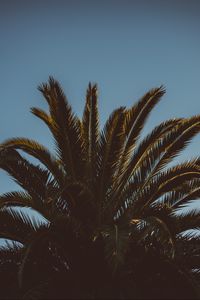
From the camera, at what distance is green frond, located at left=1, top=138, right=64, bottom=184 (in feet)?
30.8

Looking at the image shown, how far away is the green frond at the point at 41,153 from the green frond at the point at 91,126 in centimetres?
69

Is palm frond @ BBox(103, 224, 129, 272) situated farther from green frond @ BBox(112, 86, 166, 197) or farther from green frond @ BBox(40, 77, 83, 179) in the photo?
→ green frond @ BBox(112, 86, 166, 197)

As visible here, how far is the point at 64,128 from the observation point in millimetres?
9609

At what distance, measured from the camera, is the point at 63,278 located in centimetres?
842

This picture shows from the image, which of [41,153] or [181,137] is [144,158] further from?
[41,153]

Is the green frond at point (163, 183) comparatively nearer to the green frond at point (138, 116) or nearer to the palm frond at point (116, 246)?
the green frond at point (138, 116)

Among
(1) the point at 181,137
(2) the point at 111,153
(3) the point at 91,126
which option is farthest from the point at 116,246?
(3) the point at 91,126

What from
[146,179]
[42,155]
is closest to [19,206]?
[42,155]

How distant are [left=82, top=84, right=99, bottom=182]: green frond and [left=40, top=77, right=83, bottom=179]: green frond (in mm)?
296

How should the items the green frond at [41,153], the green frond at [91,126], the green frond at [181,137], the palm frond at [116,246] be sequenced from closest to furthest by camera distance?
the palm frond at [116,246] < the green frond at [41,153] < the green frond at [181,137] < the green frond at [91,126]

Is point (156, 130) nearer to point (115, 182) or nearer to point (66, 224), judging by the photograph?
point (115, 182)

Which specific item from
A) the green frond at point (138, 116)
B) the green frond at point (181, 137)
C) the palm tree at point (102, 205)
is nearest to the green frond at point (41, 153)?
the palm tree at point (102, 205)

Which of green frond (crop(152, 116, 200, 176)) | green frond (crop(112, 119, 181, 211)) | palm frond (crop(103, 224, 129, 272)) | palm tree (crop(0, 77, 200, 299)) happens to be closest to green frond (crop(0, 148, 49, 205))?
palm tree (crop(0, 77, 200, 299))

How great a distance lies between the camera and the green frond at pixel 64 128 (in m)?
9.52
